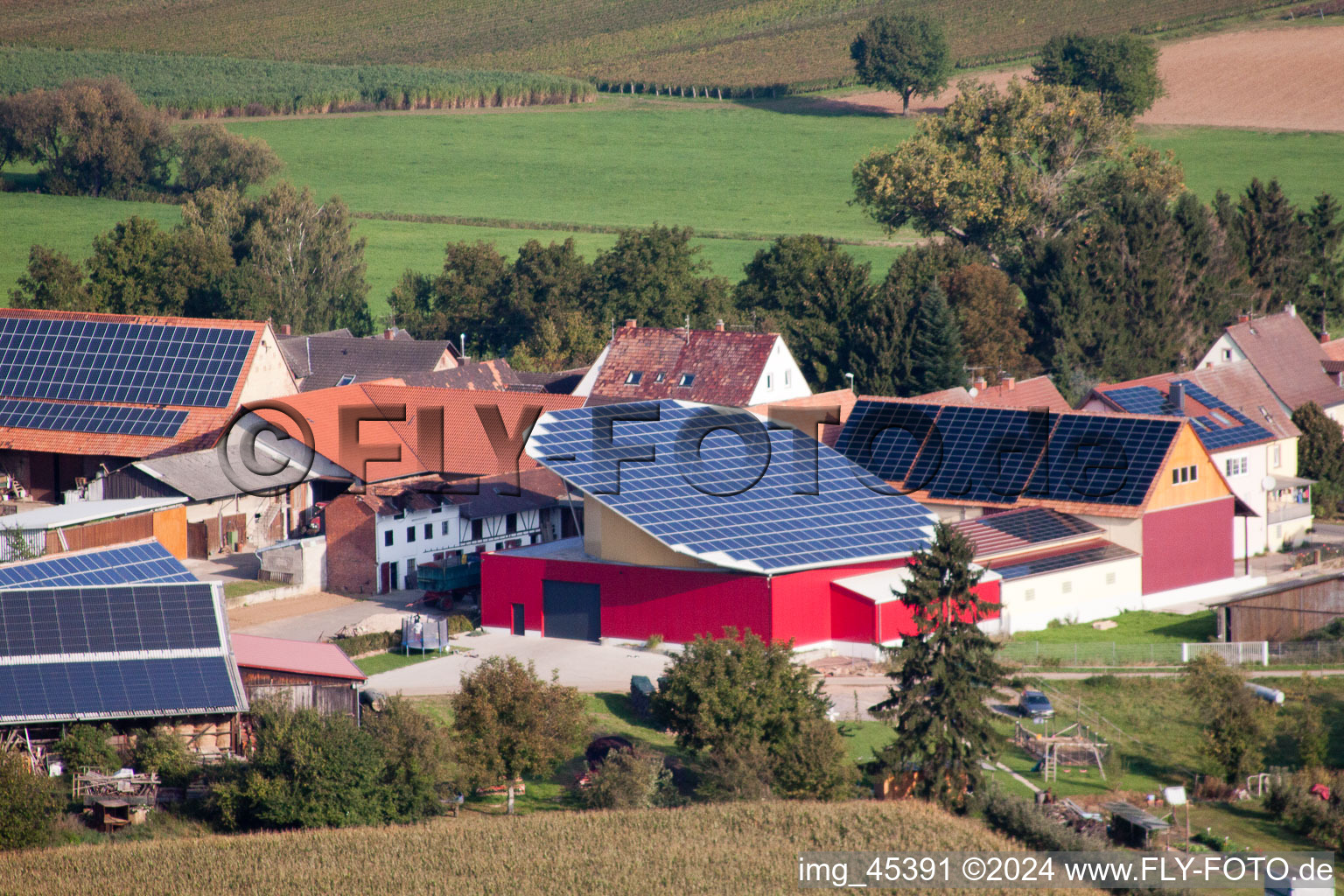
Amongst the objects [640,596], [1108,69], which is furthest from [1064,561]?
[1108,69]

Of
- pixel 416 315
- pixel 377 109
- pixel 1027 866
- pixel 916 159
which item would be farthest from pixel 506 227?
pixel 1027 866

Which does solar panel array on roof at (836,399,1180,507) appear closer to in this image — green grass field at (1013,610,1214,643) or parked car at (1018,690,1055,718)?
green grass field at (1013,610,1214,643)

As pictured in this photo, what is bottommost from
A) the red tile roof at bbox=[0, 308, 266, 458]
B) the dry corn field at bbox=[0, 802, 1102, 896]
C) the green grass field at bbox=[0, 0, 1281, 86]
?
the dry corn field at bbox=[0, 802, 1102, 896]

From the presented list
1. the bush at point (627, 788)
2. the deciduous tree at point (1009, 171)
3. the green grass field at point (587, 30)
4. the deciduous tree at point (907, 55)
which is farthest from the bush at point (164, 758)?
the green grass field at point (587, 30)

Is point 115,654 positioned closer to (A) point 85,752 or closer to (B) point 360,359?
(A) point 85,752

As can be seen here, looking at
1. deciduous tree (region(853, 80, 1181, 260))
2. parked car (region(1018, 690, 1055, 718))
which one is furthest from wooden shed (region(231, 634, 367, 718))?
deciduous tree (region(853, 80, 1181, 260))
